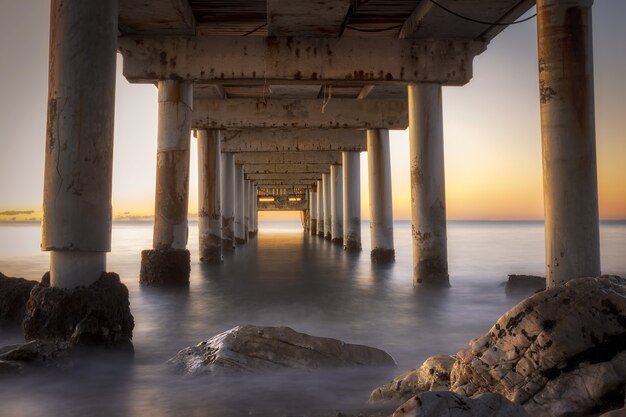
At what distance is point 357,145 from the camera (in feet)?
61.3

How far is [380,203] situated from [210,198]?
16.5 feet

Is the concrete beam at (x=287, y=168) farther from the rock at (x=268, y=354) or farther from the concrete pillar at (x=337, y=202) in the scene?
the rock at (x=268, y=354)

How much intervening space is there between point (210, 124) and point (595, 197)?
1073 cm

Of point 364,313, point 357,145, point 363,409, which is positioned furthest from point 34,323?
point 357,145

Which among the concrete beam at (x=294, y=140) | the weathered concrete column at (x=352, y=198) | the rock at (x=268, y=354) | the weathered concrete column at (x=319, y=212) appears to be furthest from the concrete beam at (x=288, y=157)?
the rock at (x=268, y=354)

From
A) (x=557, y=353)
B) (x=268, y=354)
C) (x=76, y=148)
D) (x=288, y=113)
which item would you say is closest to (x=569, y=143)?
(x=557, y=353)

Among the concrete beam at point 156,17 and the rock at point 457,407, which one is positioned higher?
the concrete beam at point 156,17

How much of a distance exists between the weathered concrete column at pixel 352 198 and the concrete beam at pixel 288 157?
2.97 metres

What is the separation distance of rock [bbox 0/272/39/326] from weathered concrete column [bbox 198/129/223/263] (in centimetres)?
872

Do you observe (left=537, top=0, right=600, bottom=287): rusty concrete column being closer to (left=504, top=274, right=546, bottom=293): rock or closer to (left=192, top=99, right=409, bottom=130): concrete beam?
(left=504, top=274, right=546, bottom=293): rock

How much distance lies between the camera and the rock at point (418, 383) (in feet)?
10.7

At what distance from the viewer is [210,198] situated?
47.8ft

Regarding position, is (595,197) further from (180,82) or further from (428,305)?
(180,82)

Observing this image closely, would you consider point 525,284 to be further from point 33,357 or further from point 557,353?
point 33,357
